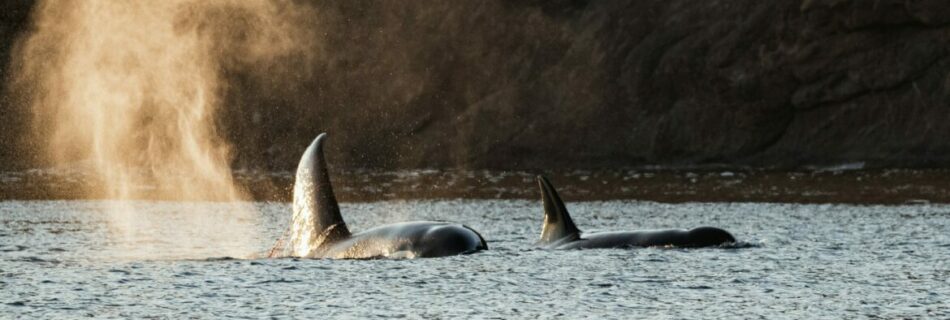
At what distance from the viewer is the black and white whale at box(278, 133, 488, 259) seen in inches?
947

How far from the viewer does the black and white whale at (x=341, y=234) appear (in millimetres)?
24047

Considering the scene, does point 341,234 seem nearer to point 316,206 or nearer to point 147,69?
point 316,206

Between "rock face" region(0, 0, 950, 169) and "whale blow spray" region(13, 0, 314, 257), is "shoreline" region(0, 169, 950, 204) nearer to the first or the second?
"rock face" region(0, 0, 950, 169)

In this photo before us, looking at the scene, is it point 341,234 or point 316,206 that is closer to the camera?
point 341,234

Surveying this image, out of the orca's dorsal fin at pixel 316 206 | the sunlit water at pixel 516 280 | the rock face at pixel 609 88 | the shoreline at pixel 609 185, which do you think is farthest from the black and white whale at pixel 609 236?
the rock face at pixel 609 88

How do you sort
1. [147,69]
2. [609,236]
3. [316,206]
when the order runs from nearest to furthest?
[316,206], [609,236], [147,69]

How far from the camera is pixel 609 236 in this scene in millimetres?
26516

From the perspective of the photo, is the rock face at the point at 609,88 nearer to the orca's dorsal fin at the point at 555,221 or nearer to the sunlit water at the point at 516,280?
the sunlit water at the point at 516,280

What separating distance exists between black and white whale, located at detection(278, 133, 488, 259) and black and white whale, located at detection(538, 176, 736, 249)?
227 centimetres

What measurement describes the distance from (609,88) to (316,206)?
54.2 meters

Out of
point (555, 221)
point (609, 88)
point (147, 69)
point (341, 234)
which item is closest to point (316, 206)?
point (341, 234)

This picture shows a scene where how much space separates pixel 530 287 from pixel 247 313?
13.6 feet

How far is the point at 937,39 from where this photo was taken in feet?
236

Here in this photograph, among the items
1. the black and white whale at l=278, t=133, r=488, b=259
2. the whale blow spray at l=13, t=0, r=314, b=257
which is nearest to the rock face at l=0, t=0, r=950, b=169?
the whale blow spray at l=13, t=0, r=314, b=257
